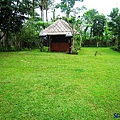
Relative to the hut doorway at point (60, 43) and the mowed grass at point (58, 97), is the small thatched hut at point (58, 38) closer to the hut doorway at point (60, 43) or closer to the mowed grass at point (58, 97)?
the hut doorway at point (60, 43)

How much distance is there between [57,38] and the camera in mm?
17141

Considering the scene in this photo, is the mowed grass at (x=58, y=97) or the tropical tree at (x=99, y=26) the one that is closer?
the mowed grass at (x=58, y=97)

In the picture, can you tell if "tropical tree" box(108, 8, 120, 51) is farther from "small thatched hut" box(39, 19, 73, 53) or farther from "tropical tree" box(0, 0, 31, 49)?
"tropical tree" box(0, 0, 31, 49)

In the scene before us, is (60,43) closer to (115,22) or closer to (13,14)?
(13,14)

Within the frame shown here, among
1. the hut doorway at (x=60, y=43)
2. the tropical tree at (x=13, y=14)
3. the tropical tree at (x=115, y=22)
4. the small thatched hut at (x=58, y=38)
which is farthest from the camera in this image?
the tropical tree at (x=115, y=22)

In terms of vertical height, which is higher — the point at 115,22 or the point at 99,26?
the point at 99,26

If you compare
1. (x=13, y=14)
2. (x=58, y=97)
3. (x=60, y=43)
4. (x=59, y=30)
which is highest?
(x=13, y=14)

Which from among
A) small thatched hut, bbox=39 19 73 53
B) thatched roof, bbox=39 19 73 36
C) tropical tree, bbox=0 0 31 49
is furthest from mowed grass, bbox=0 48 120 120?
small thatched hut, bbox=39 19 73 53

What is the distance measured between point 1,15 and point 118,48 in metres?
13.1

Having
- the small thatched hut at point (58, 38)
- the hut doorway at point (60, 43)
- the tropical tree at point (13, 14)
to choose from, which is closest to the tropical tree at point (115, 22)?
the small thatched hut at point (58, 38)

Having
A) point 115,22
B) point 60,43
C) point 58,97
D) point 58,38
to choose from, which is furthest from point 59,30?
point 58,97

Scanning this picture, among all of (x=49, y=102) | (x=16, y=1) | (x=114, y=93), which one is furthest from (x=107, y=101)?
(x=16, y=1)

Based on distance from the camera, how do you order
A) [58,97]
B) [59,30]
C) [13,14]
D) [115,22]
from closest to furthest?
[58,97] → [13,14] → [59,30] → [115,22]

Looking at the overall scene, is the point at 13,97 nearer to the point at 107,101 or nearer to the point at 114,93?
the point at 107,101
